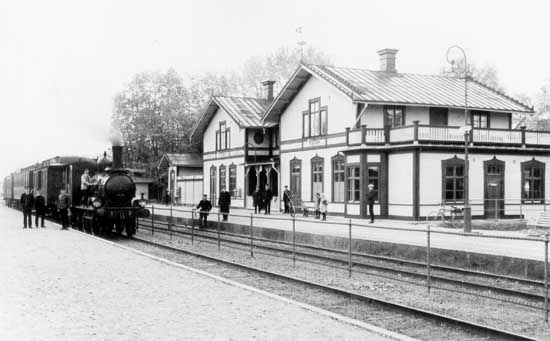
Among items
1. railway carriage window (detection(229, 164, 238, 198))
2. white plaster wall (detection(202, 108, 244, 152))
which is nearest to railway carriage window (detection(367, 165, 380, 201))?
white plaster wall (detection(202, 108, 244, 152))

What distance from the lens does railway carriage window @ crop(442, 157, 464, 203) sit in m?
25.5

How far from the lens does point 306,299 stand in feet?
33.8

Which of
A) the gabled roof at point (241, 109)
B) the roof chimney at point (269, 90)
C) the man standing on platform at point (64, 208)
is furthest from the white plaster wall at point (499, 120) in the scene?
the man standing on platform at point (64, 208)

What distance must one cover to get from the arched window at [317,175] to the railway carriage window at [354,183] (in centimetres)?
273

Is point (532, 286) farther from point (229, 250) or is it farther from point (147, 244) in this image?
point (147, 244)

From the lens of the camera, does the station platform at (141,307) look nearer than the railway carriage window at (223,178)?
Yes

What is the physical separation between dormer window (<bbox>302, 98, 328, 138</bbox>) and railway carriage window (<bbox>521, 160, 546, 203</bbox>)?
8.94 metres

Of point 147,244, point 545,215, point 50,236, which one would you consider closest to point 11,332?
point 147,244

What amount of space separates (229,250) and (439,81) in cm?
1813

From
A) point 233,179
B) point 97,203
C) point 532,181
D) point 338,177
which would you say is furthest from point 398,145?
point 233,179

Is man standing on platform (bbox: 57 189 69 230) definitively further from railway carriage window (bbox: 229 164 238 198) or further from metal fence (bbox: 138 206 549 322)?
railway carriage window (bbox: 229 164 238 198)

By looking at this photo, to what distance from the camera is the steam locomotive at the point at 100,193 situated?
21.3 m

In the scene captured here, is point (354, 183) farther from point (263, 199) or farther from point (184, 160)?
point (184, 160)

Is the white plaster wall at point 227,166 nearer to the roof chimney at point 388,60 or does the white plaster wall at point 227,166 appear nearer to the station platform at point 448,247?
the roof chimney at point 388,60
